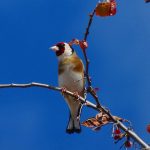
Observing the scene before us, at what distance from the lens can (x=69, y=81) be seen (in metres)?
5.51

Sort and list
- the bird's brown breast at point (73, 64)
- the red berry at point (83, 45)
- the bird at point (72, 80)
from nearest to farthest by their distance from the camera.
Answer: the red berry at point (83, 45), the bird at point (72, 80), the bird's brown breast at point (73, 64)

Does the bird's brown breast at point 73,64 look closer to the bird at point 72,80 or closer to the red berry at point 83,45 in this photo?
the bird at point 72,80

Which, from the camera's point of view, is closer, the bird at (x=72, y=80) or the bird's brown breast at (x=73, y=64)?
the bird at (x=72, y=80)

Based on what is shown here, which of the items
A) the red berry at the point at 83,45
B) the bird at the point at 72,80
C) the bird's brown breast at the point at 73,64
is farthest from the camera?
the bird's brown breast at the point at 73,64

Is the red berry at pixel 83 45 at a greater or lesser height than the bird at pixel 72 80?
lesser

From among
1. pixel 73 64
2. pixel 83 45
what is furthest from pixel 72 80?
pixel 83 45

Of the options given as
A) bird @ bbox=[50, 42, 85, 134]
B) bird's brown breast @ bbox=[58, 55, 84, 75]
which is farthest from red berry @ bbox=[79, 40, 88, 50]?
bird's brown breast @ bbox=[58, 55, 84, 75]

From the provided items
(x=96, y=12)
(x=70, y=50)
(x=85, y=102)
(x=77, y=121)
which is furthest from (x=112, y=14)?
(x=70, y=50)

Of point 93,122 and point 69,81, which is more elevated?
point 69,81

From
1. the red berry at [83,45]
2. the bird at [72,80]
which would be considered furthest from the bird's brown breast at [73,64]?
the red berry at [83,45]

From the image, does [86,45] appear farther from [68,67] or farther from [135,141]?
[68,67]

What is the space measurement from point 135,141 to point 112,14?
36.0 inches

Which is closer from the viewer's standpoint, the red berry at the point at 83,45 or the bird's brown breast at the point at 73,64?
the red berry at the point at 83,45

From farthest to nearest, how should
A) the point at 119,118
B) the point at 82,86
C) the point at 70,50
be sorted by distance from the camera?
the point at 70,50 < the point at 82,86 < the point at 119,118
